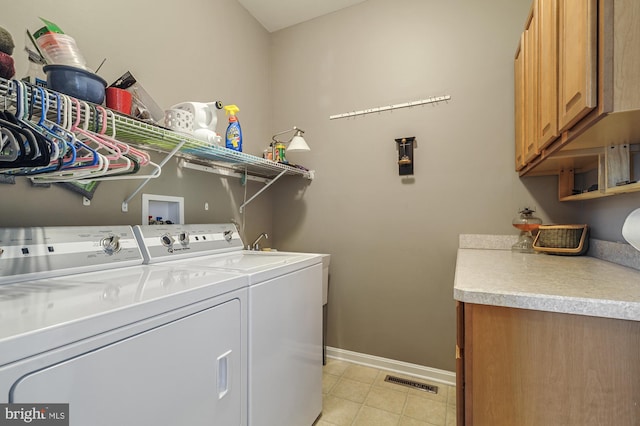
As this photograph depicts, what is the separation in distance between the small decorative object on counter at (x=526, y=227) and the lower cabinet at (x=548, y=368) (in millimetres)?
1160

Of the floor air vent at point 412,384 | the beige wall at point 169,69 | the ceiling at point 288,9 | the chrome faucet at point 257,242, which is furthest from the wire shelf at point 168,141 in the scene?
the floor air vent at point 412,384

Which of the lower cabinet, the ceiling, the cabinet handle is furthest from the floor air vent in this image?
the ceiling

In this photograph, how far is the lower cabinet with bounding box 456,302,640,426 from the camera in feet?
2.53

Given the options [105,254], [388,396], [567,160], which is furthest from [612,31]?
[388,396]

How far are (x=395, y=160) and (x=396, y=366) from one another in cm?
163

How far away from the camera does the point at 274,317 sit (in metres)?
1.26

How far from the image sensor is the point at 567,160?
1438 millimetres

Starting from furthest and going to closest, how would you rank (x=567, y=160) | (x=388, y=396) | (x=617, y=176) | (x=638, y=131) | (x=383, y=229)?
1. (x=383, y=229)
2. (x=388, y=396)
3. (x=567, y=160)
4. (x=617, y=176)
5. (x=638, y=131)

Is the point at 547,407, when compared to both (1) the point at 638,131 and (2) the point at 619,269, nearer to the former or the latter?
(2) the point at 619,269

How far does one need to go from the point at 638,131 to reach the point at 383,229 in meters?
1.53

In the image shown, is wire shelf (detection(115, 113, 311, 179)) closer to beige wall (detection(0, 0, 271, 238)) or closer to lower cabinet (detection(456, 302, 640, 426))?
beige wall (detection(0, 0, 271, 238))

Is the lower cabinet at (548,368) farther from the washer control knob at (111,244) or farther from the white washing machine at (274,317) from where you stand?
the washer control knob at (111,244)

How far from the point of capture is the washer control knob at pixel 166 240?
141 cm

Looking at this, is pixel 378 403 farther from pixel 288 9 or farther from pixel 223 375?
pixel 288 9
